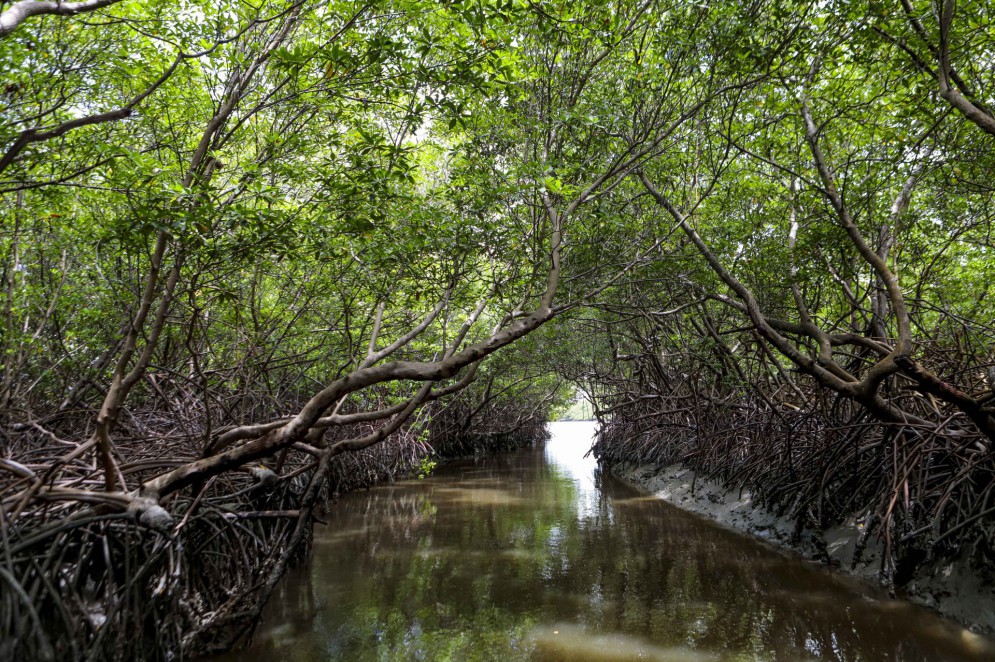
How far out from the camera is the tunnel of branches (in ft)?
11.2

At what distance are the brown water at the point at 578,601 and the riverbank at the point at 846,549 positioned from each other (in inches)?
7.8

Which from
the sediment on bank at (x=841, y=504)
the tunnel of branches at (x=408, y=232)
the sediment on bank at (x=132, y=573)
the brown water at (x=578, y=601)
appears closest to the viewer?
the sediment on bank at (x=132, y=573)

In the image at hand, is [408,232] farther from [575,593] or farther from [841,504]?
[841,504]

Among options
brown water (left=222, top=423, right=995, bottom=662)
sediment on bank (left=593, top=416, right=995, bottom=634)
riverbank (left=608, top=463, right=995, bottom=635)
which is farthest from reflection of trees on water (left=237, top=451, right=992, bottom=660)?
sediment on bank (left=593, top=416, right=995, bottom=634)

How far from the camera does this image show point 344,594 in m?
4.96

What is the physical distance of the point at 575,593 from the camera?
4836mm

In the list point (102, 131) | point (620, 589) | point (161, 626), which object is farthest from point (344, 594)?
point (102, 131)

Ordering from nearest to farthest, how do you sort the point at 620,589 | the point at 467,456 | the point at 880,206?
1. the point at 620,589
2. the point at 880,206
3. the point at 467,456

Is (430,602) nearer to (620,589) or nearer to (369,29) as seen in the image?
(620,589)

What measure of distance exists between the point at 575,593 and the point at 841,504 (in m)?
3.22

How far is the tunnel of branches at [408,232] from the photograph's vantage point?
3.41m

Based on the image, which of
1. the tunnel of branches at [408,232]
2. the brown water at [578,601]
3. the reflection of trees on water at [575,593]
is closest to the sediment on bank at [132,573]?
the tunnel of branches at [408,232]

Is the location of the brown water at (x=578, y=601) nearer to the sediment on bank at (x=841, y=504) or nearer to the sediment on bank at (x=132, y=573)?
the sediment on bank at (x=841, y=504)

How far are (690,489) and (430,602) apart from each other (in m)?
6.09
